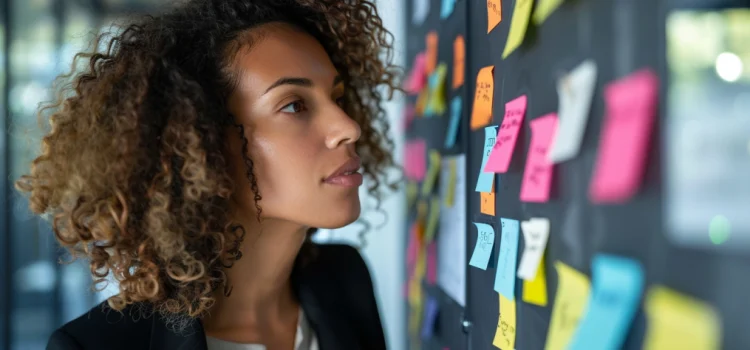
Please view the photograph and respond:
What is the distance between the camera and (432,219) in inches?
46.5

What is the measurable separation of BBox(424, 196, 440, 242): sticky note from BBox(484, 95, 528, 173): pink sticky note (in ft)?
1.36

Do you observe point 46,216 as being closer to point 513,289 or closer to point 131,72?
point 131,72

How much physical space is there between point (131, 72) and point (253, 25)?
0.21 meters

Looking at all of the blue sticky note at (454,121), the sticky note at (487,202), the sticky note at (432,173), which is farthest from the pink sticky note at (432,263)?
the sticky note at (487,202)

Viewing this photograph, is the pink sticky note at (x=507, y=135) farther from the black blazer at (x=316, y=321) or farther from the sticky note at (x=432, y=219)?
the black blazer at (x=316, y=321)

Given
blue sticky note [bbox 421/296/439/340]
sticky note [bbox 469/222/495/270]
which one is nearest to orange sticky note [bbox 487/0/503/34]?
sticky note [bbox 469/222/495/270]

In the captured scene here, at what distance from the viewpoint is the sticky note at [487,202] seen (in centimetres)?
76

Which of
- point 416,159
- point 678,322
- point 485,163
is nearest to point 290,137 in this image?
point 485,163

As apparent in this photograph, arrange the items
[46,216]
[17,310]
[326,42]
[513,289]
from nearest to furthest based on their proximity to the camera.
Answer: [513,289]
[46,216]
[326,42]
[17,310]

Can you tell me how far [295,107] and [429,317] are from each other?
56 cm

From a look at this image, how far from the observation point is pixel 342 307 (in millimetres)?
1149

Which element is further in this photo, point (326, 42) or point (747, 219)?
point (326, 42)

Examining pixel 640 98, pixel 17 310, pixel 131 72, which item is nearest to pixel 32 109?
pixel 17 310

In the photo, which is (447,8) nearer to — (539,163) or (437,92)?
(437,92)
